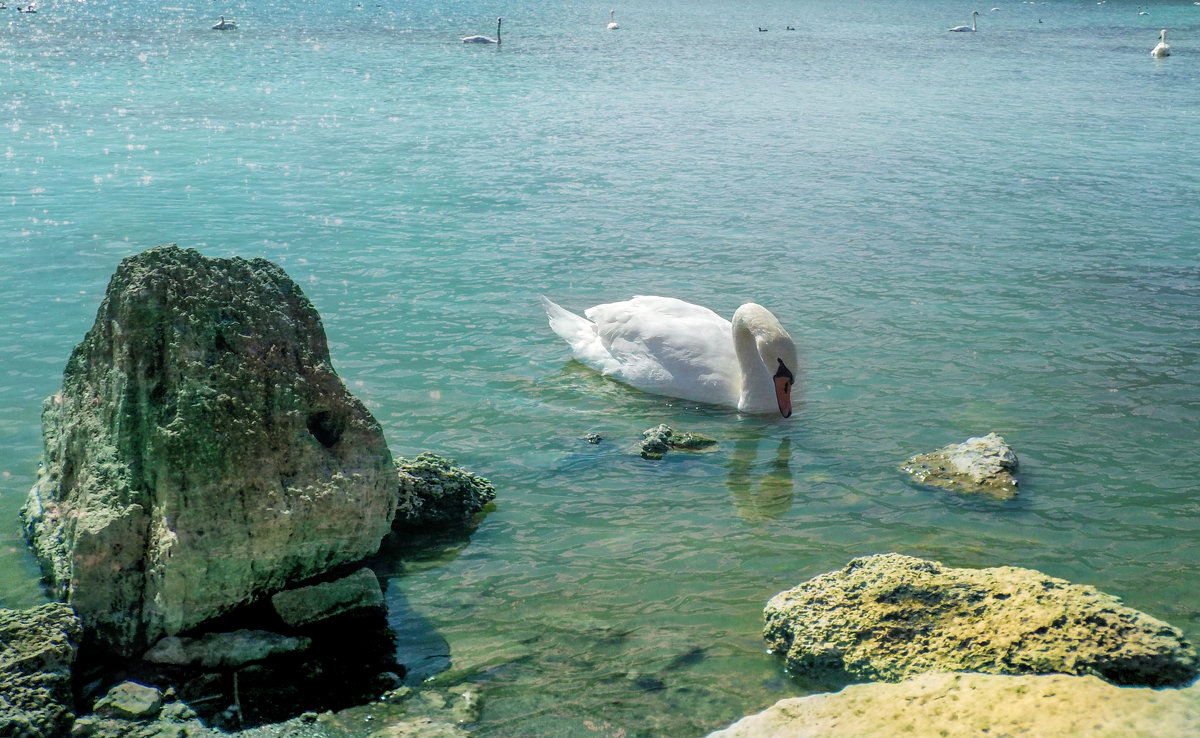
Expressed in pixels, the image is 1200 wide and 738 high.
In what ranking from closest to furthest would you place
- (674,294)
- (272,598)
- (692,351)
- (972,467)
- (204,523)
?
1. (204,523)
2. (272,598)
3. (972,467)
4. (692,351)
5. (674,294)

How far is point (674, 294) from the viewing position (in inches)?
437

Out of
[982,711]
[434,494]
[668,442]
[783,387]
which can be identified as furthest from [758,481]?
[982,711]

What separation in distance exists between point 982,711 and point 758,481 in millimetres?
3414

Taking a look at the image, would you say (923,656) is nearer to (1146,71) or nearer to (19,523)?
(19,523)

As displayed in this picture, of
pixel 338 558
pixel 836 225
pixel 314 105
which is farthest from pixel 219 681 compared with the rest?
pixel 314 105

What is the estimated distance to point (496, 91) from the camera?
26250 mm

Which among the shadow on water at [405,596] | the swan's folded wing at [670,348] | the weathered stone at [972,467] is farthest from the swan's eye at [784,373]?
the shadow on water at [405,596]

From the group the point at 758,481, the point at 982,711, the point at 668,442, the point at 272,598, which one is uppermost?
the point at 982,711

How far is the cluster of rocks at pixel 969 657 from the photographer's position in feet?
11.8

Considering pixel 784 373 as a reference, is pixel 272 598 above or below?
below

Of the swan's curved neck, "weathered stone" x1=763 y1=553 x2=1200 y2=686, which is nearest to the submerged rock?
the swan's curved neck

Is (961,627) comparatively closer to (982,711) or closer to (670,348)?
(982,711)

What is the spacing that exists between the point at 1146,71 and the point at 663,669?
106 ft

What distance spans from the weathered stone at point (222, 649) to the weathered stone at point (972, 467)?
3941mm
